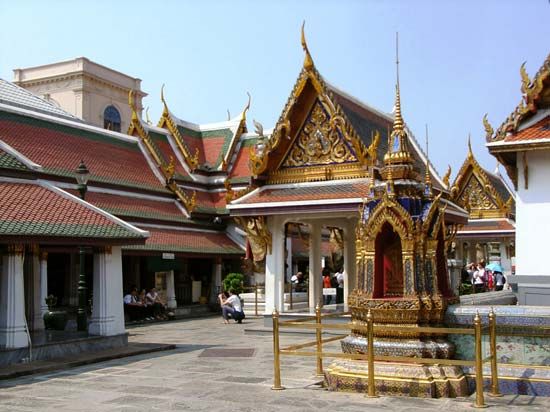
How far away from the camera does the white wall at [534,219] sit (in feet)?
44.1

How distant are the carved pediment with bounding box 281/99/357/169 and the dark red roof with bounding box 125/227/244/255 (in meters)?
6.93

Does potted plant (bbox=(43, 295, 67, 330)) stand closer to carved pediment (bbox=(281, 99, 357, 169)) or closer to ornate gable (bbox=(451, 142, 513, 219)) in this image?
carved pediment (bbox=(281, 99, 357, 169))

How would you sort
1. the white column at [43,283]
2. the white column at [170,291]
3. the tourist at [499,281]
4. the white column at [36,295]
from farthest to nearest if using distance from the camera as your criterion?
the white column at [170,291]
the tourist at [499,281]
the white column at [43,283]
the white column at [36,295]

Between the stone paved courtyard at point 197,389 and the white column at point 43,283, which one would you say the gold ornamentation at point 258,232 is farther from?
the white column at point 43,283

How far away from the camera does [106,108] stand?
174ft

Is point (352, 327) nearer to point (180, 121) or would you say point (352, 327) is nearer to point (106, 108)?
point (180, 121)

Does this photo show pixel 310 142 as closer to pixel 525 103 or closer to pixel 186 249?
pixel 525 103

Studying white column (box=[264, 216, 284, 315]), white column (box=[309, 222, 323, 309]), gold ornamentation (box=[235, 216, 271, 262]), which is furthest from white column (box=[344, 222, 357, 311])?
gold ornamentation (box=[235, 216, 271, 262])

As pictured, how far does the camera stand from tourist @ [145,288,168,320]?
2367 centimetres

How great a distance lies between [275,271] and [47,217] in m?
7.14

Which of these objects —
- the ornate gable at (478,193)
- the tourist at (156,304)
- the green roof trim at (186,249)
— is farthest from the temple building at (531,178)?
the ornate gable at (478,193)

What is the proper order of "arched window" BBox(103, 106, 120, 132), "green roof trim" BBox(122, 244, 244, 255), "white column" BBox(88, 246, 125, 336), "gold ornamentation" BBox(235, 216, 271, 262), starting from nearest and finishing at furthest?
1. "white column" BBox(88, 246, 125, 336)
2. "gold ornamentation" BBox(235, 216, 271, 262)
3. "green roof trim" BBox(122, 244, 244, 255)
4. "arched window" BBox(103, 106, 120, 132)

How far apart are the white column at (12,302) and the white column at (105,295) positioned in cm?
207

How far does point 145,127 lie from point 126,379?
20.7 m
